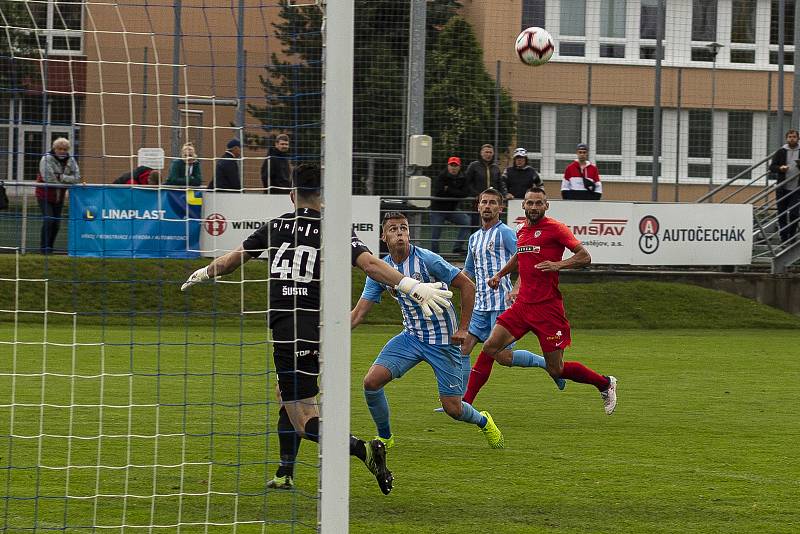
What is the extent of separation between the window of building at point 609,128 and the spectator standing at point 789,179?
3.29 m

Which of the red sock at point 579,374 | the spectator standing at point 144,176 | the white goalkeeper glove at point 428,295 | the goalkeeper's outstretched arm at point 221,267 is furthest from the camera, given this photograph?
the red sock at point 579,374

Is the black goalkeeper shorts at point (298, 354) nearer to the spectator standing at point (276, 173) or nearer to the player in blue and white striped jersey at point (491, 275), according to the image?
the spectator standing at point (276, 173)

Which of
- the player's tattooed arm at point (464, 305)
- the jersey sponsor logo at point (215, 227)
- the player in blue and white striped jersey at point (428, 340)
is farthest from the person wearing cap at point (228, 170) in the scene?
the jersey sponsor logo at point (215, 227)

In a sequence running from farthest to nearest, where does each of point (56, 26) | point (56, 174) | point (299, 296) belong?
1. point (56, 174)
2. point (56, 26)
3. point (299, 296)

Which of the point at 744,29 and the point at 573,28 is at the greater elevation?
the point at 744,29

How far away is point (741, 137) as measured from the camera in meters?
25.8

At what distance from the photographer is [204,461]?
8.20m

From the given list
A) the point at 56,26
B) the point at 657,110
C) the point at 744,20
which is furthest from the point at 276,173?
the point at 744,20

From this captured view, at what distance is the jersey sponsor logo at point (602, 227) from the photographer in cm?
1931

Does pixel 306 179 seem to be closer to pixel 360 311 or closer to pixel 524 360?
pixel 360 311

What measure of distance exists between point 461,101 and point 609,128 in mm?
3176

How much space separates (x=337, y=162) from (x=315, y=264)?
1.68 m

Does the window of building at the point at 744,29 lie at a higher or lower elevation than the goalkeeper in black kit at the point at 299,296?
higher

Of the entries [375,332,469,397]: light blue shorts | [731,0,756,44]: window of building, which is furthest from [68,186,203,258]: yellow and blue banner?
[731,0,756,44]: window of building
